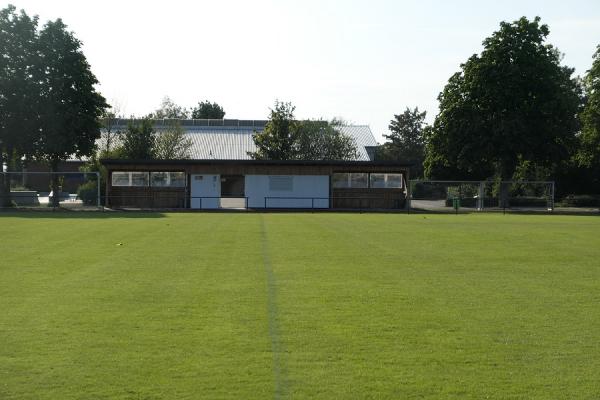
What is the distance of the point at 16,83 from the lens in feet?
160

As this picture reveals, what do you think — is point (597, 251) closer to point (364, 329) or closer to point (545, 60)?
point (364, 329)

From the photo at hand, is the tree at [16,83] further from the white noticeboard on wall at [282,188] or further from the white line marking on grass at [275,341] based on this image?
the white line marking on grass at [275,341]

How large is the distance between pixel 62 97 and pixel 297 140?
24.2m

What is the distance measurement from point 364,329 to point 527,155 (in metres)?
46.1

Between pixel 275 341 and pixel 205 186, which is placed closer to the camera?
pixel 275 341

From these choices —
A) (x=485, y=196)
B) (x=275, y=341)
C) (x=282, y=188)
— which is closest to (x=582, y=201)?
(x=485, y=196)

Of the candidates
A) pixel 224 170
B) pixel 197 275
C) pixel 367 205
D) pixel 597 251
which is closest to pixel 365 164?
pixel 367 205

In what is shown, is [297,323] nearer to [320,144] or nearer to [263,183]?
[263,183]

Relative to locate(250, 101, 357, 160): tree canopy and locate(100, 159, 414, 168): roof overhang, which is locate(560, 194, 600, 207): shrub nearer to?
locate(100, 159, 414, 168): roof overhang

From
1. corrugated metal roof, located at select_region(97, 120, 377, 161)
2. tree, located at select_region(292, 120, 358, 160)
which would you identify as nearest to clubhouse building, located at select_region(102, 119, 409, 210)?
tree, located at select_region(292, 120, 358, 160)

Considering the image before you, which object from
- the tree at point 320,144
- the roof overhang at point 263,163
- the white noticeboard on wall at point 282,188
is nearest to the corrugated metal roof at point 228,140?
the tree at point 320,144

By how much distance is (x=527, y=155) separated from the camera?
2093 inches

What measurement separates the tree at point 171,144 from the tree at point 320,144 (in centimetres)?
1115

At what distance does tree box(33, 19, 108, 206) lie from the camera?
163 ft
